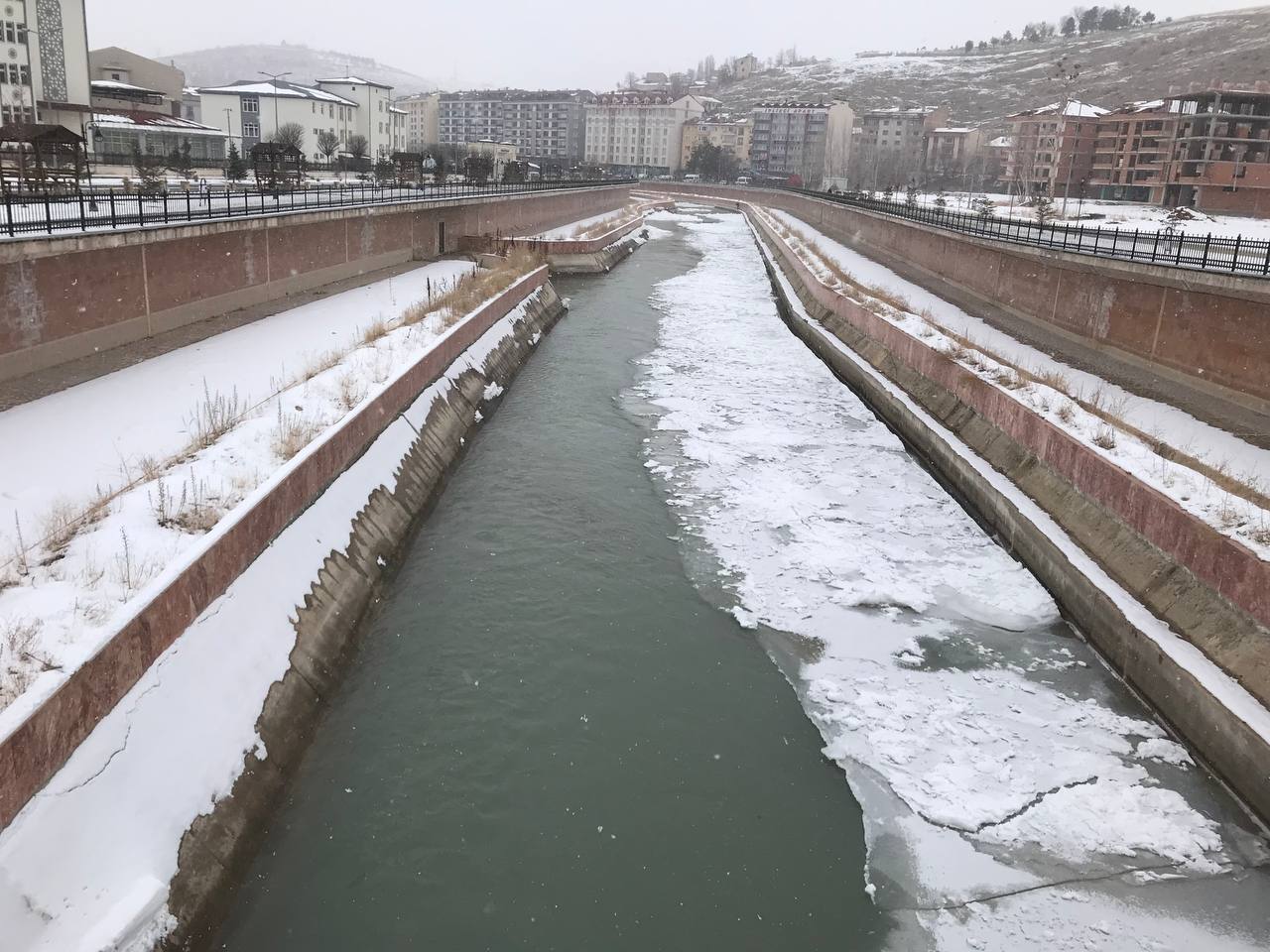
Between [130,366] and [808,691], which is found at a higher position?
[130,366]

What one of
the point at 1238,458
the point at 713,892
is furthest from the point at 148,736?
the point at 1238,458

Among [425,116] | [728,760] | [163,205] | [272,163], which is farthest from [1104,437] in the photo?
[425,116]

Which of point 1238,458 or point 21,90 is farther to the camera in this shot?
point 21,90

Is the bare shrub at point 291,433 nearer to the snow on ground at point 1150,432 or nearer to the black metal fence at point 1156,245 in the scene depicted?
the snow on ground at point 1150,432

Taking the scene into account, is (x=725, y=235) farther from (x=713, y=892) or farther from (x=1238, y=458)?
(x=713, y=892)

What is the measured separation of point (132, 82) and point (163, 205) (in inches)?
2740

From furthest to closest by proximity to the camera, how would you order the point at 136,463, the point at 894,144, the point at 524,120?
1. the point at 524,120
2. the point at 894,144
3. the point at 136,463

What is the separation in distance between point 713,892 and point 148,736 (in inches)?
178

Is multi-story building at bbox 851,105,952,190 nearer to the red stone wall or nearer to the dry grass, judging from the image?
the dry grass

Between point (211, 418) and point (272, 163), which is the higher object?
point (272, 163)

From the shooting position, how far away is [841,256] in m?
46.0

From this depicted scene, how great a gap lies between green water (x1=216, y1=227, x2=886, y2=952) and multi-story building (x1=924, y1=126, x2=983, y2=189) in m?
122

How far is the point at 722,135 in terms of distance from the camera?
174 m

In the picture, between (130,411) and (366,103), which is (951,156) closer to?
(366,103)
